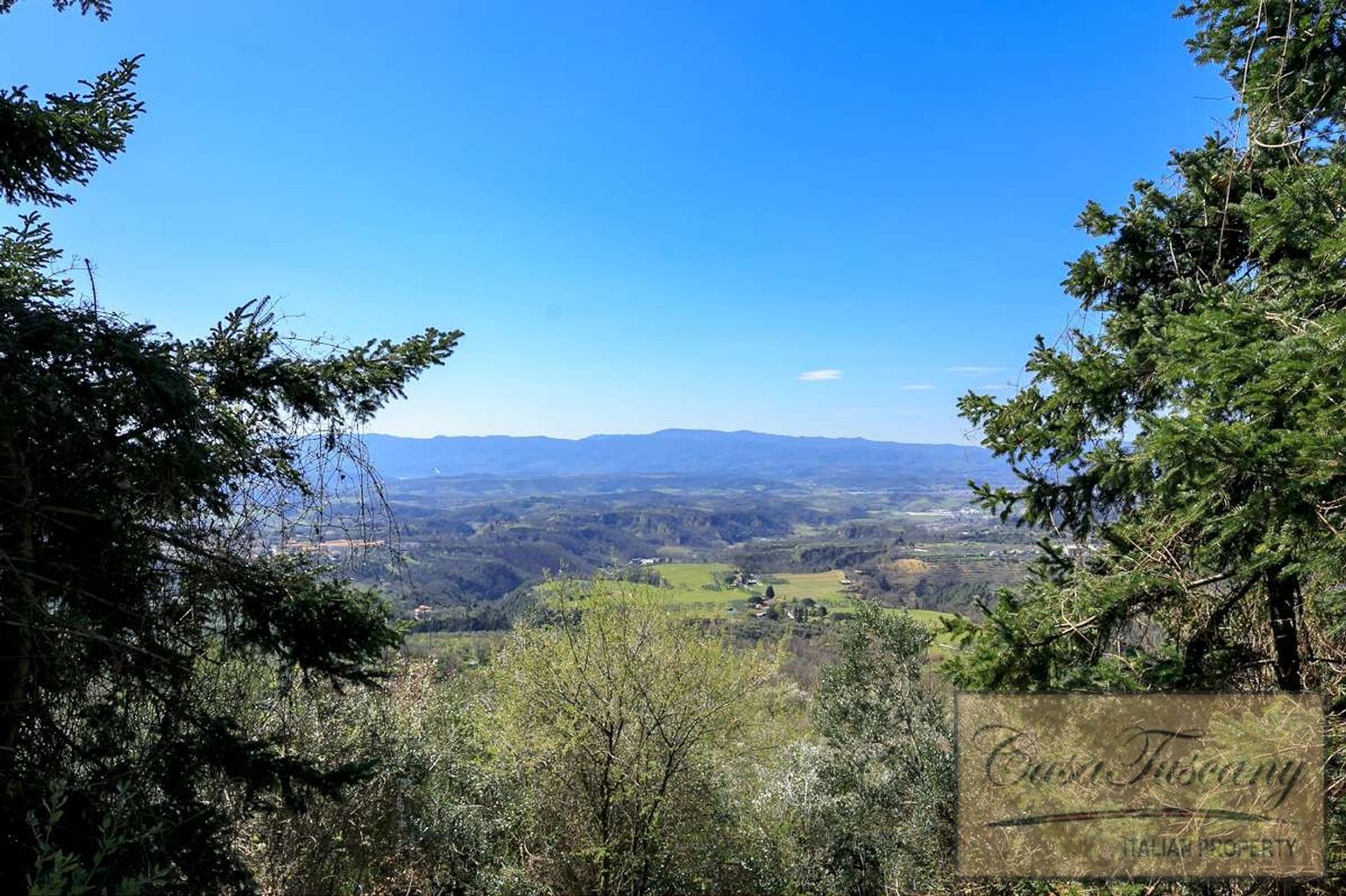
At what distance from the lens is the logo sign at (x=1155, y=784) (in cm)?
358

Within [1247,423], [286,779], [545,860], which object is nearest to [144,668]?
[286,779]

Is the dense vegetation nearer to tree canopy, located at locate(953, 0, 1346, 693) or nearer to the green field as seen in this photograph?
tree canopy, located at locate(953, 0, 1346, 693)

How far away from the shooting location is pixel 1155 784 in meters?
4.12

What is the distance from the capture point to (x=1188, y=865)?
3.90 m

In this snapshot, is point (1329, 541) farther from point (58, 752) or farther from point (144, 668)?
point (58, 752)

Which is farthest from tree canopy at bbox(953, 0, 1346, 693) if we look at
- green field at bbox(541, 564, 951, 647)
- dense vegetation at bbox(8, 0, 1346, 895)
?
green field at bbox(541, 564, 951, 647)

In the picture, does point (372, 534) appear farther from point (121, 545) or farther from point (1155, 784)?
point (1155, 784)

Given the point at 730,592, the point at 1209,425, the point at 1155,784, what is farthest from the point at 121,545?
the point at 730,592

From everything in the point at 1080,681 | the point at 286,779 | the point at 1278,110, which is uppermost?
the point at 1278,110

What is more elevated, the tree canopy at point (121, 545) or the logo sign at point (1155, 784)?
the tree canopy at point (121, 545)

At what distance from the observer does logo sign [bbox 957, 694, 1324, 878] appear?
11.7ft

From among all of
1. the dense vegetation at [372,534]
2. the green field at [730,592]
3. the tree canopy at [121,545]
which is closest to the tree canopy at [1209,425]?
the dense vegetation at [372,534]

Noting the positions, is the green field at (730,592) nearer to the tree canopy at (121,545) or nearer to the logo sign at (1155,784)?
the logo sign at (1155,784)

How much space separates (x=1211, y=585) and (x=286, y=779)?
6504mm
